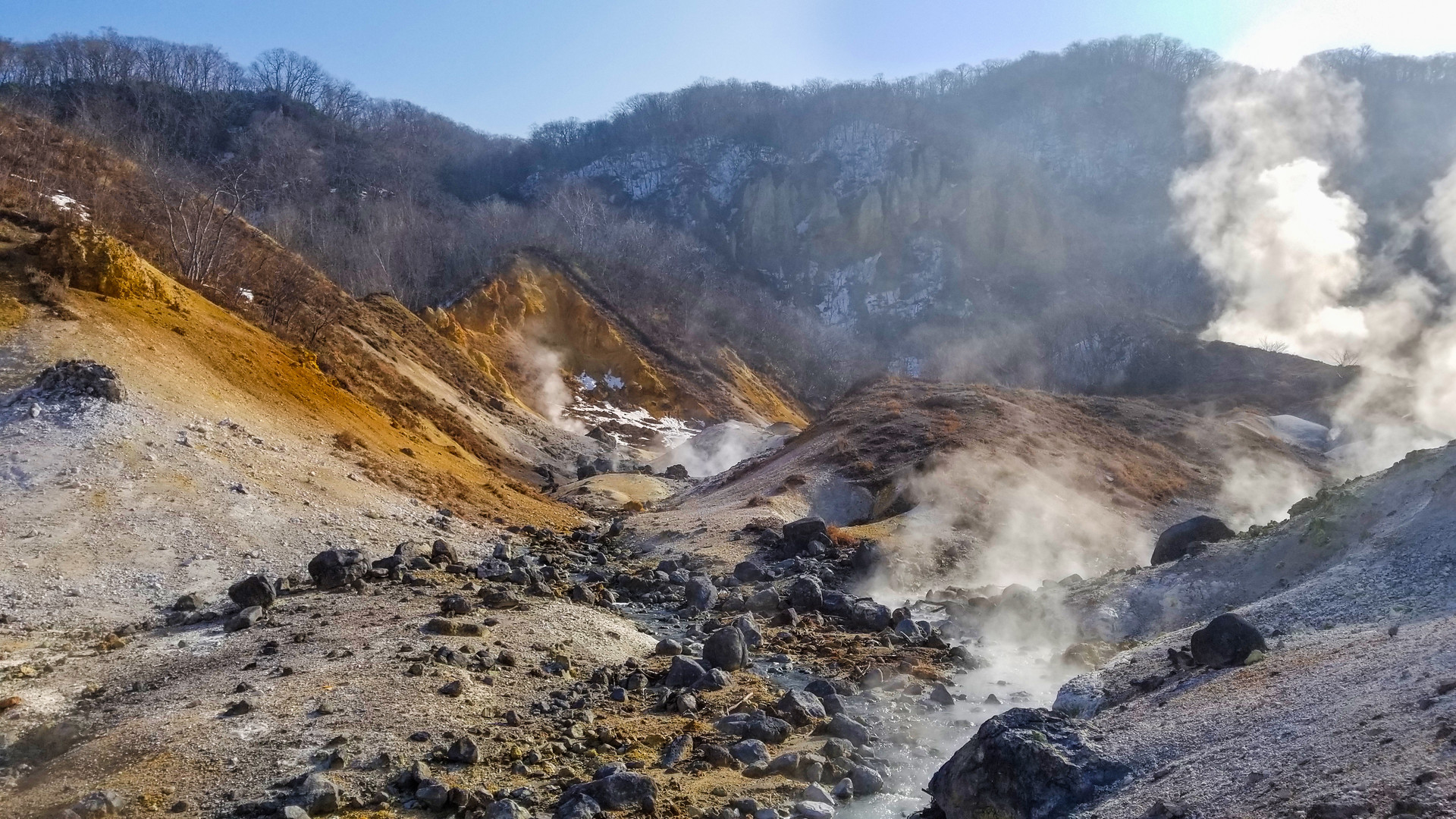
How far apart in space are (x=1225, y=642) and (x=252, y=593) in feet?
44.2

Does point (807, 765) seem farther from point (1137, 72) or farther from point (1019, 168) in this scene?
point (1137, 72)

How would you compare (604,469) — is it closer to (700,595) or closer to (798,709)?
(700,595)

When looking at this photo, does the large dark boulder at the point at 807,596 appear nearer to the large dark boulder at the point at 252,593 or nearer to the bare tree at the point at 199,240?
the large dark boulder at the point at 252,593

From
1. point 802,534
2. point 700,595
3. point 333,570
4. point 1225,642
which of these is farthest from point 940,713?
point 802,534

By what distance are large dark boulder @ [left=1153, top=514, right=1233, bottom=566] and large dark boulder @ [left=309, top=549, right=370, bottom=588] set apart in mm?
16181

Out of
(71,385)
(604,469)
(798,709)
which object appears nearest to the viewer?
(798,709)

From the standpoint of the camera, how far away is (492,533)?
2355 cm

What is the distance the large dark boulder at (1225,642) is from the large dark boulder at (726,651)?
646 centimetres

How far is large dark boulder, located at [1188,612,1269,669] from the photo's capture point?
10.5 metres

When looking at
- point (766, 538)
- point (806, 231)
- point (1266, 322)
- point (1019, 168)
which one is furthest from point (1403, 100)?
point (766, 538)

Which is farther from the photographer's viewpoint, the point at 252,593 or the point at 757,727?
the point at 252,593

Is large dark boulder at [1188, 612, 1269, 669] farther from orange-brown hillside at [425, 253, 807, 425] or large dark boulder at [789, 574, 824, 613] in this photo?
orange-brown hillside at [425, 253, 807, 425]

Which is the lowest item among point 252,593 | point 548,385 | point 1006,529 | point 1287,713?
point 252,593

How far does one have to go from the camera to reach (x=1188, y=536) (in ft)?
65.3
